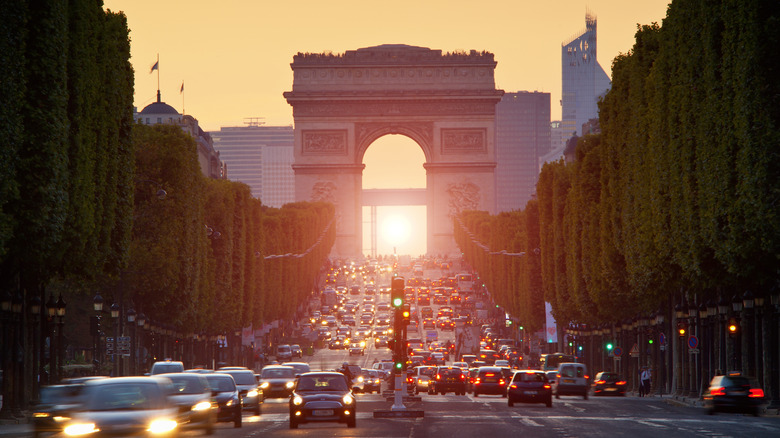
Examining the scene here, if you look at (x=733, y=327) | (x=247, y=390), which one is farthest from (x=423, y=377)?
(x=247, y=390)

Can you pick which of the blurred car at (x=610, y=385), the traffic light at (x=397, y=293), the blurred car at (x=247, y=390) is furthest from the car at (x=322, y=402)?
the blurred car at (x=610, y=385)

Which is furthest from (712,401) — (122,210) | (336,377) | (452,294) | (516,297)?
(452,294)

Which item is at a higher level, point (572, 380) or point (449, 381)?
point (572, 380)

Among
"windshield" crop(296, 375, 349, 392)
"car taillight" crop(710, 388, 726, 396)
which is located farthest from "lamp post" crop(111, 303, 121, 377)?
"car taillight" crop(710, 388, 726, 396)

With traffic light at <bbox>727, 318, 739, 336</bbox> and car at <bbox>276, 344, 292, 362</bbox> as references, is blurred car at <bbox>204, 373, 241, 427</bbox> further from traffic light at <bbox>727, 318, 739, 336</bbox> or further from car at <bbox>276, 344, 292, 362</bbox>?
car at <bbox>276, 344, 292, 362</bbox>

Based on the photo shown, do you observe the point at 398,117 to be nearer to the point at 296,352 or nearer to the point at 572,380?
the point at 296,352

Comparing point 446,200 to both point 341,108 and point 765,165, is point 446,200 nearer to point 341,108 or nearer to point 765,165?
point 341,108
